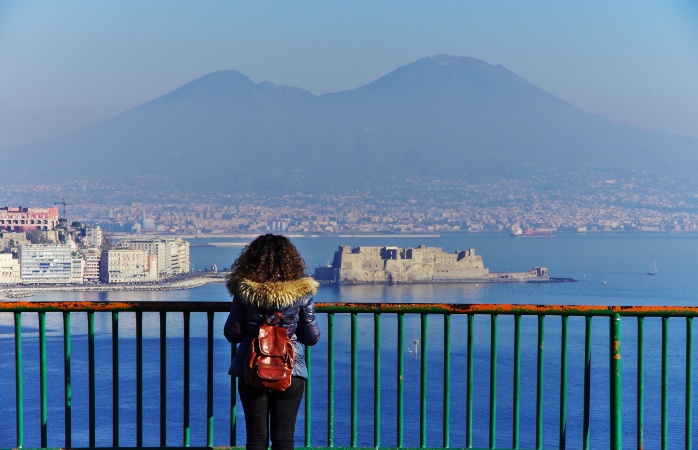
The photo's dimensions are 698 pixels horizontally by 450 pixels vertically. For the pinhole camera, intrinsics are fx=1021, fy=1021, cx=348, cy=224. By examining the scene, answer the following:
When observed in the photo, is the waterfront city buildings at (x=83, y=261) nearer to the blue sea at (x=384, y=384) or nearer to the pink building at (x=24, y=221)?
the pink building at (x=24, y=221)

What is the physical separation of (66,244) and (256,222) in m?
50.2

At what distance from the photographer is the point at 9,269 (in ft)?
262

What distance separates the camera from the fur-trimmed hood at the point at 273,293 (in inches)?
105

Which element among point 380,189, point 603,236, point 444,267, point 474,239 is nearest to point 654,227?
point 603,236

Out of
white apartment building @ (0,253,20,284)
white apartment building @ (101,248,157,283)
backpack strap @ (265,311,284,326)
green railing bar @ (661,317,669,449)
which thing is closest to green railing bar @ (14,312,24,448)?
backpack strap @ (265,311,284,326)

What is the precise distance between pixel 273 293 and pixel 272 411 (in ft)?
1.12

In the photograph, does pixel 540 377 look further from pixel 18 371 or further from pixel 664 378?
pixel 18 371

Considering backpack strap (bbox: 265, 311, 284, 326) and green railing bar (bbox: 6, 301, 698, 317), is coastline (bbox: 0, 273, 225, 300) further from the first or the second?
backpack strap (bbox: 265, 311, 284, 326)

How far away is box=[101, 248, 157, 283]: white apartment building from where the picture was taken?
8269cm

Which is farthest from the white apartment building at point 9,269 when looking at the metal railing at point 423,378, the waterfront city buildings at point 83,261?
the metal railing at point 423,378

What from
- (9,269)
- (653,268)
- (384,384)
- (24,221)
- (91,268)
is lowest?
(653,268)

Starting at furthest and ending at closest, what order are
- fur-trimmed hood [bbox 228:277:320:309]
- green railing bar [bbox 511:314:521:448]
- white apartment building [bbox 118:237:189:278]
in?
1. white apartment building [bbox 118:237:189:278]
2. green railing bar [bbox 511:314:521:448]
3. fur-trimmed hood [bbox 228:277:320:309]

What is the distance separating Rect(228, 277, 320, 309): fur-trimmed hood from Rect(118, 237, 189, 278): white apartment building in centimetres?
8411

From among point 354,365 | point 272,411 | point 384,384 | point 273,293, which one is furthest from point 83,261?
point 273,293
